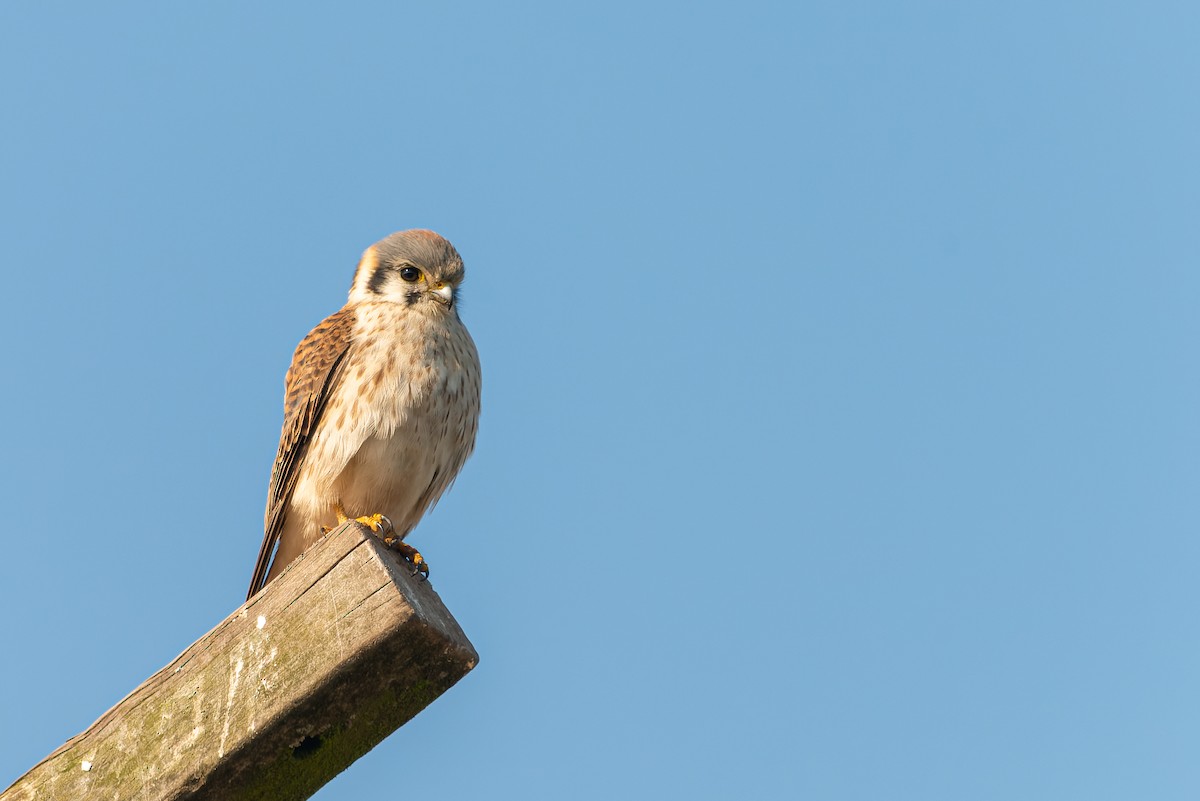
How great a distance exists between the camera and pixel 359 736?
2051 mm

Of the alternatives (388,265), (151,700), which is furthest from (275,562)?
(151,700)

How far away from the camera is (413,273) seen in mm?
5340

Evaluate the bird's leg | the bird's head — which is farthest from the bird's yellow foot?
the bird's head

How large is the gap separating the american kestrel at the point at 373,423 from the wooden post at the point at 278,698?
99.7 inches

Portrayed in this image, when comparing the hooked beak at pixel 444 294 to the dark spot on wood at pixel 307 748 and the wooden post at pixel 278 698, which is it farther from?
Result: the dark spot on wood at pixel 307 748

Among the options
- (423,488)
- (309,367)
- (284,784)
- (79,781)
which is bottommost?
(284,784)

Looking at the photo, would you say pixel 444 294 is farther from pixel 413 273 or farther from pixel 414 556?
pixel 414 556

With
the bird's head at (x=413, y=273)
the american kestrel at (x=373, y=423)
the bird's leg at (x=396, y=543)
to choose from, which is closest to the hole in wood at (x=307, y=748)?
the bird's leg at (x=396, y=543)

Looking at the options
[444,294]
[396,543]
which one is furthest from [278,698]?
[444,294]

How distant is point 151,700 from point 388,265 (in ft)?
11.5

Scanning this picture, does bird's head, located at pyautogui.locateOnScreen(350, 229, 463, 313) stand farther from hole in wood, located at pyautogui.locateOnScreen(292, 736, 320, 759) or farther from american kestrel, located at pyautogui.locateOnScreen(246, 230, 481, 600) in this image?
hole in wood, located at pyautogui.locateOnScreen(292, 736, 320, 759)

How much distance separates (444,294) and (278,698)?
135 inches

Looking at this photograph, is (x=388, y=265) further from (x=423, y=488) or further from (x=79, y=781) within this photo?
(x=79, y=781)

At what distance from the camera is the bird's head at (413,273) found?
17.2 ft
